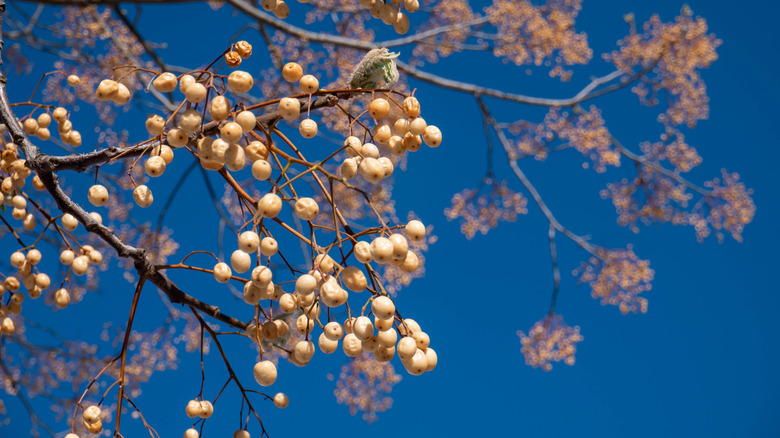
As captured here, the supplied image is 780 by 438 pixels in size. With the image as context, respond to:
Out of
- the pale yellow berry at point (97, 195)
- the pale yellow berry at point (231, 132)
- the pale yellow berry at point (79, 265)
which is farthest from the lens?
the pale yellow berry at point (79, 265)

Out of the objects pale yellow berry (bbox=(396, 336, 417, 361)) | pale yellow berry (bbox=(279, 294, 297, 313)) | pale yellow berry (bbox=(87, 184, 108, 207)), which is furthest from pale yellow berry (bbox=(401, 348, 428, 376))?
pale yellow berry (bbox=(87, 184, 108, 207))

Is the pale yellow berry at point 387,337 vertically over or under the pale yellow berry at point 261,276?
under

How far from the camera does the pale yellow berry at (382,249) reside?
449 millimetres

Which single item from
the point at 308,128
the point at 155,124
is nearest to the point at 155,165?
the point at 155,124

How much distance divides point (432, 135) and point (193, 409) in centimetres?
36

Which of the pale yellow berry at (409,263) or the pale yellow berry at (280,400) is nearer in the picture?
the pale yellow berry at (409,263)

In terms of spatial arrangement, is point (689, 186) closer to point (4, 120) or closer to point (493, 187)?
point (493, 187)

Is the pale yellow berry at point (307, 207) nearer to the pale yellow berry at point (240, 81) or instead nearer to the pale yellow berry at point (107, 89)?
the pale yellow berry at point (240, 81)

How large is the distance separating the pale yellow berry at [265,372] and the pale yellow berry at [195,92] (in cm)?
24

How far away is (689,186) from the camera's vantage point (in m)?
2.28

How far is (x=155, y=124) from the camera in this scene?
46 centimetres

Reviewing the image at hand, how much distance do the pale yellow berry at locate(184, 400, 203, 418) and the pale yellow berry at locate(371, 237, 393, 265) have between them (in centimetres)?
27

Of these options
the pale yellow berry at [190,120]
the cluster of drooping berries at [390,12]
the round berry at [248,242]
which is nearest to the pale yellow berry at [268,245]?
the round berry at [248,242]

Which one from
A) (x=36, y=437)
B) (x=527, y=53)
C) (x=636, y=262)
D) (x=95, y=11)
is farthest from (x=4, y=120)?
Answer: (x=636, y=262)
